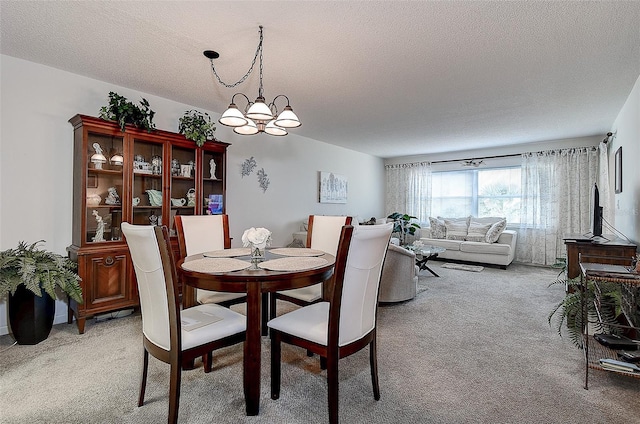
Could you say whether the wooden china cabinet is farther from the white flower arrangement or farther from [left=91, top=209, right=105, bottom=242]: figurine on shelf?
the white flower arrangement

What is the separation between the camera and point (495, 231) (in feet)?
19.4

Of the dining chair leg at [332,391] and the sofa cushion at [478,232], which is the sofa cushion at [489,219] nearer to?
the sofa cushion at [478,232]

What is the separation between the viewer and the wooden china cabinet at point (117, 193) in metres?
2.83

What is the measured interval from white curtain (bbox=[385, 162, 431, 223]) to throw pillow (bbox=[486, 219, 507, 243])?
64.4 inches

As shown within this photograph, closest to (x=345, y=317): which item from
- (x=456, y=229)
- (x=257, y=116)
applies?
(x=257, y=116)

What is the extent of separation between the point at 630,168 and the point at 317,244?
131 inches

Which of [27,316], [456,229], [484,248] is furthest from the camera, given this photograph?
[456,229]

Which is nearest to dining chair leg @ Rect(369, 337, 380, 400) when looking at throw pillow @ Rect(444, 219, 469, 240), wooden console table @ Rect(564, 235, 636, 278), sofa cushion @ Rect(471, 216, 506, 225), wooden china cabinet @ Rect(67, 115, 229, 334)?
wooden console table @ Rect(564, 235, 636, 278)

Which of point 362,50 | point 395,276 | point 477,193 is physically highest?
point 362,50

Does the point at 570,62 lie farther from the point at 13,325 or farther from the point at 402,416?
the point at 13,325

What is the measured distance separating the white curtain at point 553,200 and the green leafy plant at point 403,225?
6.53 ft

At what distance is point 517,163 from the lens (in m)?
6.33

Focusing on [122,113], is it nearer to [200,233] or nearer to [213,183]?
[213,183]

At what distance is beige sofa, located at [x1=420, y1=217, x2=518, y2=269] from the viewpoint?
5664 millimetres
